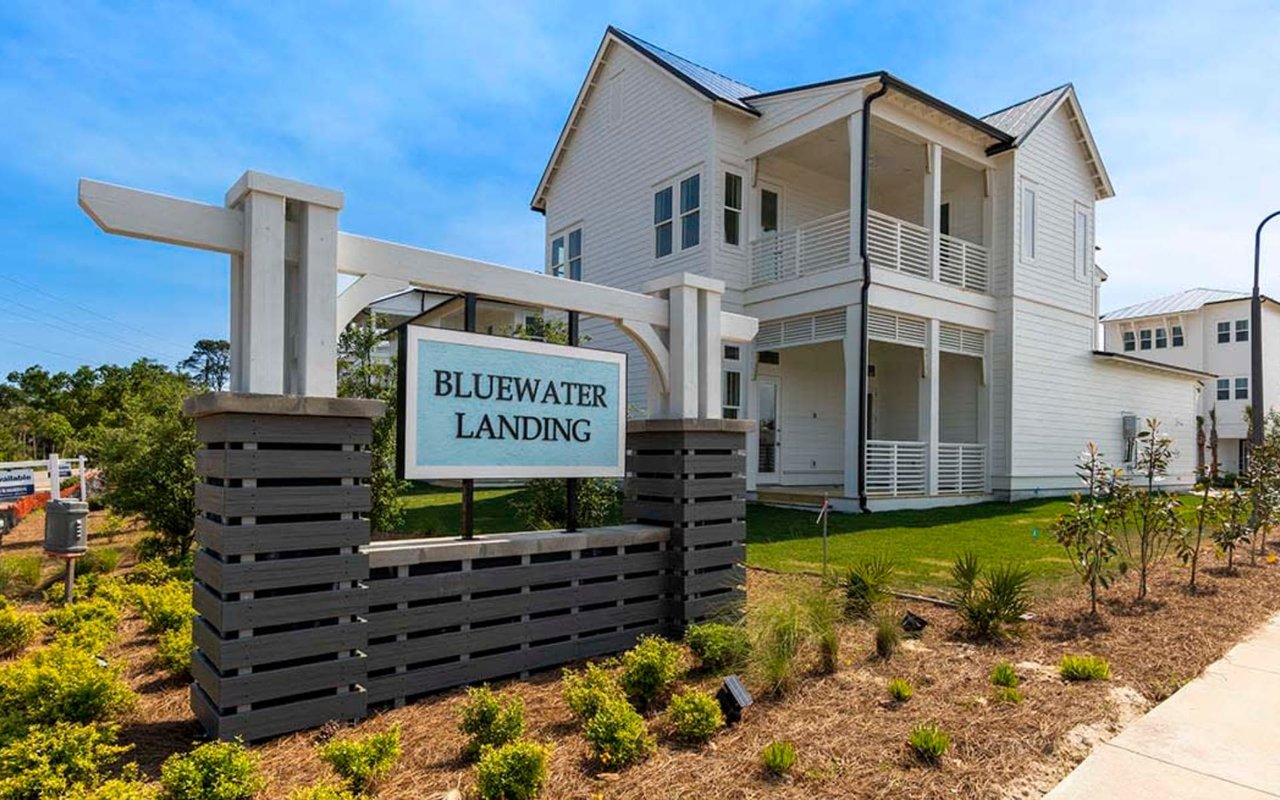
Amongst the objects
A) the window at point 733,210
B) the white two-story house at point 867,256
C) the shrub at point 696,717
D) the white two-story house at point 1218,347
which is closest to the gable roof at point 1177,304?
the white two-story house at point 1218,347

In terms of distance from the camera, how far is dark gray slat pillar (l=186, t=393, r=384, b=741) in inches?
140

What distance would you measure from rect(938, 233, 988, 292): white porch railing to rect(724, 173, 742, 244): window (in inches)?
157

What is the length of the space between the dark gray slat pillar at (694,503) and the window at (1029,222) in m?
12.8

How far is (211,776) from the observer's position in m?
2.89

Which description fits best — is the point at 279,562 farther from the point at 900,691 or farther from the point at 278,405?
the point at 900,691

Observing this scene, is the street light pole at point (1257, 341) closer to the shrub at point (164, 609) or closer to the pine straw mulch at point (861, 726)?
the pine straw mulch at point (861, 726)

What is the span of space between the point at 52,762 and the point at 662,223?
13784 mm

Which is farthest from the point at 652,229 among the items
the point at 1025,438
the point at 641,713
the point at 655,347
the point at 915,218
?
the point at 641,713

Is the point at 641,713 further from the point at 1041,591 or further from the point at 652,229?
the point at 652,229

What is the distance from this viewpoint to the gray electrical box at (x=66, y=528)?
606cm

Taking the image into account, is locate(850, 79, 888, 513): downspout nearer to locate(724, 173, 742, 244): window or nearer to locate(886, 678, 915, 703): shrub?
locate(724, 173, 742, 244): window

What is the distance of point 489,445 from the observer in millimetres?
4754

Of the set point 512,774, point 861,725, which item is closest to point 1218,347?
point 861,725

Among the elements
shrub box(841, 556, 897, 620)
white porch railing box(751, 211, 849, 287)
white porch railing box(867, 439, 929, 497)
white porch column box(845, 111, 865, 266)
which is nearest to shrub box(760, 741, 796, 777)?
shrub box(841, 556, 897, 620)
